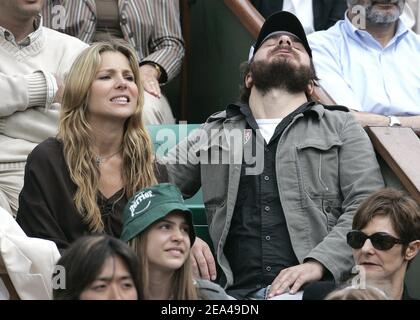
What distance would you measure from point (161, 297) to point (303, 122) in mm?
1406

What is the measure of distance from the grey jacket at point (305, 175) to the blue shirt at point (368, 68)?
2.87ft

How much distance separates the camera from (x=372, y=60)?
7312mm

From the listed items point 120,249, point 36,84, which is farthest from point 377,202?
point 36,84

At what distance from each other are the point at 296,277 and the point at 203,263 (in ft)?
1.36

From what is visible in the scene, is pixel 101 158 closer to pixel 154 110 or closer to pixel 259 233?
pixel 259 233

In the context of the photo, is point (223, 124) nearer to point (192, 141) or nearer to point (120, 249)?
point (192, 141)

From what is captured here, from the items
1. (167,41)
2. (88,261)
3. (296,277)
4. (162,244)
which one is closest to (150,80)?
(167,41)

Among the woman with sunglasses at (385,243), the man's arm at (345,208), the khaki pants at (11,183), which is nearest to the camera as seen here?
the woman with sunglasses at (385,243)

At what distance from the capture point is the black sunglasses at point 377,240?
5.37 meters

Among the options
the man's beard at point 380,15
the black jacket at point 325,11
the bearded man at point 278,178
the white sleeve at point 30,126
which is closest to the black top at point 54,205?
the bearded man at point 278,178

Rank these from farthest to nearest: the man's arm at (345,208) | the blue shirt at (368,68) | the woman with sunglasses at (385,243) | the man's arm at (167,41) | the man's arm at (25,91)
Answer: the man's arm at (167,41) → the blue shirt at (368,68) → the man's arm at (25,91) → the man's arm at (345,208) → the woman with sunglasses at (385,243)

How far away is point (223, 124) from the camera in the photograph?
628 centimetres

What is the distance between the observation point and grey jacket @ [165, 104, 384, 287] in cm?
579

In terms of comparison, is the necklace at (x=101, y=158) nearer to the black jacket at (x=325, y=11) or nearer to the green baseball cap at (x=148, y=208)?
the green baseball cap at (x=148, y=208)
